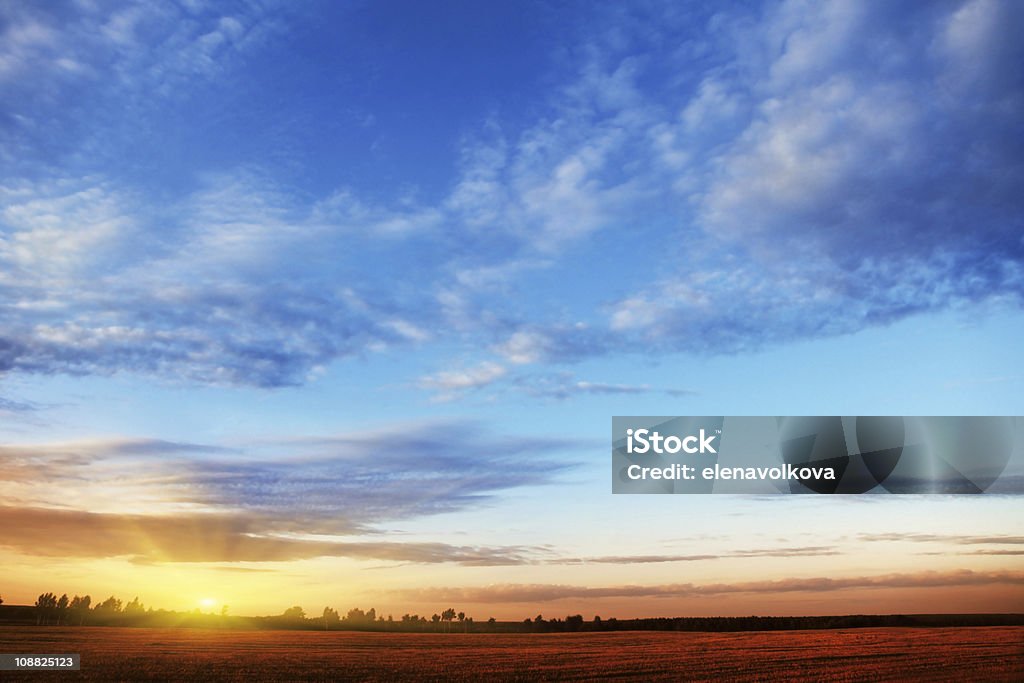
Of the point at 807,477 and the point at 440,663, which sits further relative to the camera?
the point at 440,663

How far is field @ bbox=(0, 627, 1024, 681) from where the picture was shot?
46.3 m

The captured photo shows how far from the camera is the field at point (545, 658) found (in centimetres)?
4628

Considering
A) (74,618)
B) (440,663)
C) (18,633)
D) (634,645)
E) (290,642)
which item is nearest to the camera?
(440,663)

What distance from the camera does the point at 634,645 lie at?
71812 millimetres

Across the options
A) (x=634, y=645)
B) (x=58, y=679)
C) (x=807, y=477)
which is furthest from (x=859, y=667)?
(x=58, y=679)

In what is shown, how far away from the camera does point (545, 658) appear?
185 ft

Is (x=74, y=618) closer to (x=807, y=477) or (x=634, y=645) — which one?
(x=634, y=645)

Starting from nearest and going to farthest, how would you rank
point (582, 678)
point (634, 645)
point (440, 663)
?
point (582, 678)
point (440, 663)
point (634, 645)

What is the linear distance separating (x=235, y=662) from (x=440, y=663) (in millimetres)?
13636

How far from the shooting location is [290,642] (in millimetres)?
77562

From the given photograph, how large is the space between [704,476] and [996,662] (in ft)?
85.6

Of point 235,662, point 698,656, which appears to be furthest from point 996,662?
point 235,662

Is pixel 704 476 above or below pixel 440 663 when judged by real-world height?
above

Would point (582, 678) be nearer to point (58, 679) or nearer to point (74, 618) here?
point (58, 679)
